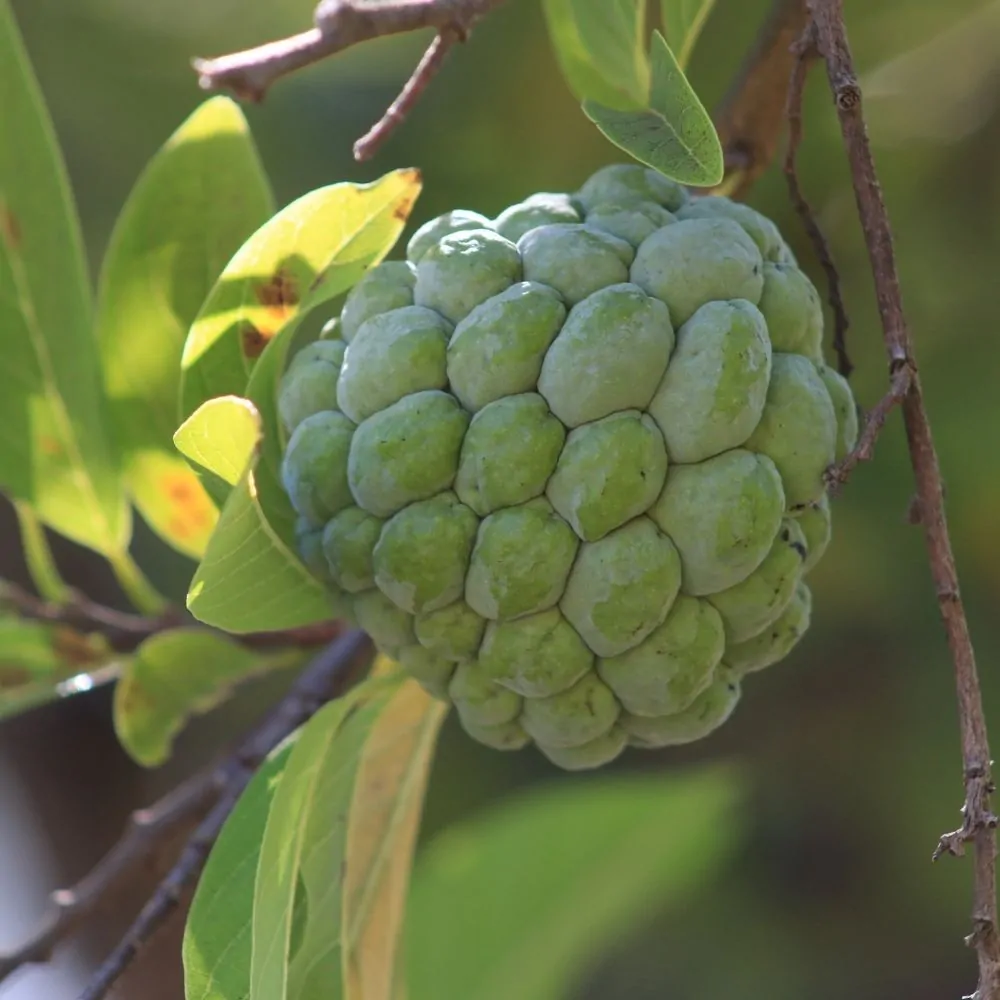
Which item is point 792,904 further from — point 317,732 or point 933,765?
point 317,732

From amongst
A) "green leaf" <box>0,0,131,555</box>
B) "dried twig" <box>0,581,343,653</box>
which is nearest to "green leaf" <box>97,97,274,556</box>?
"green leaf" <box>0,0,131,555</box>

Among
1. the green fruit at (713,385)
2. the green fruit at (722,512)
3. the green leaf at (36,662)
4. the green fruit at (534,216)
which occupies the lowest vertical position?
the green leaf at (36,662)

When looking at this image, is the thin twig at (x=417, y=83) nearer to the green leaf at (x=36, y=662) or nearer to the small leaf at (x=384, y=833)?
the small leaf at (x=384, y=833)


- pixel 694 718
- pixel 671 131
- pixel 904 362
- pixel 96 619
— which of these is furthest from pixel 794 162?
pixel 96 619

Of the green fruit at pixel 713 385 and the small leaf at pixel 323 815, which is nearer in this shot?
the green fruit at pixel 713 385

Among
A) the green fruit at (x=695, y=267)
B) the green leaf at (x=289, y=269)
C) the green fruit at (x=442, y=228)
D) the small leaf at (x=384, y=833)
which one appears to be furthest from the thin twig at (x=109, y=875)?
the green fruit at (x=695, y=267)

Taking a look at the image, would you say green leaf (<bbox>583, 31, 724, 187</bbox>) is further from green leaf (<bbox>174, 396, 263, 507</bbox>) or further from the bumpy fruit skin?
green leaf (<bbox>174, 396, 263, 507</bbox>)
